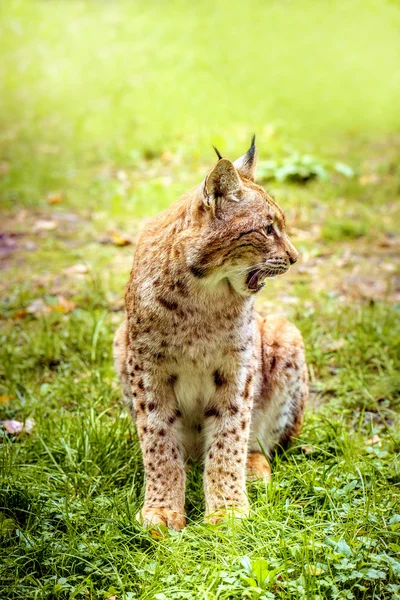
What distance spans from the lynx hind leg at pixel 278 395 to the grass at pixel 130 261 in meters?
0.14

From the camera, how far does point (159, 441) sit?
3666 millimetres

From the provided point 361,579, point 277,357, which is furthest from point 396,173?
point 361,579

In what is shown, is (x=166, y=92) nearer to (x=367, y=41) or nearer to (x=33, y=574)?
(x=367, y=41)

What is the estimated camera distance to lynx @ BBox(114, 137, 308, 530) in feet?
11.2

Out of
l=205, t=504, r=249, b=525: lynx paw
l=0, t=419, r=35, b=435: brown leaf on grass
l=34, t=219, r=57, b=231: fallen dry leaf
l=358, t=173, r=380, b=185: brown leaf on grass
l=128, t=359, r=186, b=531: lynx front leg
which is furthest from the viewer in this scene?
l=358, t=173, r=380, b=185: brown leaf on grass

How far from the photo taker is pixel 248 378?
3.73 metres

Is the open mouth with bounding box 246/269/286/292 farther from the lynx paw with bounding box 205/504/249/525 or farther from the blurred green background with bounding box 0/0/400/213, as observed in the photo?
the blurred green background with bounding box 0/0/400/213

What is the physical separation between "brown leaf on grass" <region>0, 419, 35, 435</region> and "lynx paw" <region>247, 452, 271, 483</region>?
4.20 ft

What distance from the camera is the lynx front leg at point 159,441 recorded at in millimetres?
3586

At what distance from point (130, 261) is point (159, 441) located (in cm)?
329

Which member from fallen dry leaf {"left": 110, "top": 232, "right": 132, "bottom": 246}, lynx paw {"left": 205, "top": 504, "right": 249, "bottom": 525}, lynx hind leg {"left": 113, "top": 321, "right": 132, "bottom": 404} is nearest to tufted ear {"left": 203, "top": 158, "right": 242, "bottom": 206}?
lynx hind leg {"left": 113, "top": 321, "right": 132, "bottom": 404}

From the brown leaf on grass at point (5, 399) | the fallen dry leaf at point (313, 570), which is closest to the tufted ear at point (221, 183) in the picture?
the fallen dry leaf at point (313, 570)

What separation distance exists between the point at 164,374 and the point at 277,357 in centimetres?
81

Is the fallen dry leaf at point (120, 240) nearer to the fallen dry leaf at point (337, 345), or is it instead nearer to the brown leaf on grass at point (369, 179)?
the fallen dry leaf at point (337, 345)
